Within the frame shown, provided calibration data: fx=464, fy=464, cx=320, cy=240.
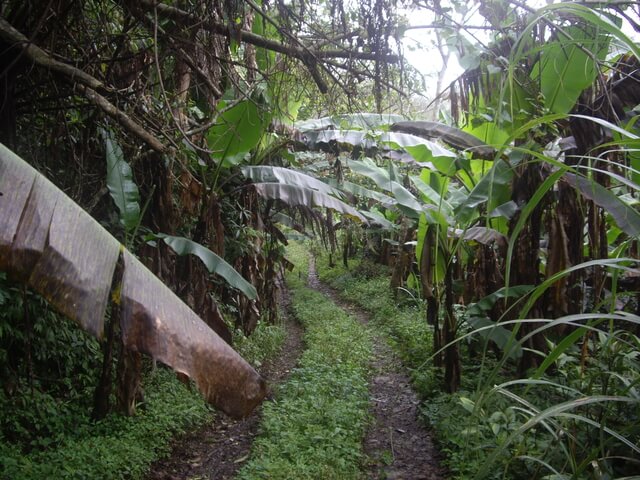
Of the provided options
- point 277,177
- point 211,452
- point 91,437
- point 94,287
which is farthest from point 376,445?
point 94,287

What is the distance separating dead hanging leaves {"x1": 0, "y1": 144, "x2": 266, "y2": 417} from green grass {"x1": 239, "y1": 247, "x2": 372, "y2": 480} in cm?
253

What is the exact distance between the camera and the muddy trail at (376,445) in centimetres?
392

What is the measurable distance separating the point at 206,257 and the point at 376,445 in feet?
7.84

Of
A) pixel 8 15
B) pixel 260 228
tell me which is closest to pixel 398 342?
pixel 260 228

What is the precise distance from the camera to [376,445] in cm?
441

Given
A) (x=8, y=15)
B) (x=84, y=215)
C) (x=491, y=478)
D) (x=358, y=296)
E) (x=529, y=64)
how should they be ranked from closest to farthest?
(x=84, y=215) < (x=8, y=15) < (x=491, y=478) < (x=529, y=64) < (x=358, y=296)

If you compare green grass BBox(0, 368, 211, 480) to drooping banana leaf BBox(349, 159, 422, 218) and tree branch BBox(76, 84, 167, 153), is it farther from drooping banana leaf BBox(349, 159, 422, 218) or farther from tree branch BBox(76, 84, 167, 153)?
drooping banana leaf BBox(349, 159, 422, 218)

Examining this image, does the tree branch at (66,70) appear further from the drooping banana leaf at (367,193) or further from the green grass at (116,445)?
the drooping banana leaf at (367,193)

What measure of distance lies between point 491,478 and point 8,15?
4.36m

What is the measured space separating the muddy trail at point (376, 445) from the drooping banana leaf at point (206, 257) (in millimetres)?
1528

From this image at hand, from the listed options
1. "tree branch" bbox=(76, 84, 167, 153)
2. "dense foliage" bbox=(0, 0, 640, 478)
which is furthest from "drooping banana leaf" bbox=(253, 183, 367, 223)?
"tree branch" bbox=(76, 84, 167, 153)

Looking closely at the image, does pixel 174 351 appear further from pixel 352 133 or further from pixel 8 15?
pixel 352 133

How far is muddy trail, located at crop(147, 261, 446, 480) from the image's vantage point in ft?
12.9

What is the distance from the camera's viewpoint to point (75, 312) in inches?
48.8
